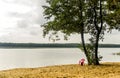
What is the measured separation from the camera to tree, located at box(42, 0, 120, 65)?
4175 cm

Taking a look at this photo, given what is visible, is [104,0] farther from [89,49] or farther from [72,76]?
[72,76]

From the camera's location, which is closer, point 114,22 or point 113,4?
point 113,4

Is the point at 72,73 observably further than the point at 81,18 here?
No

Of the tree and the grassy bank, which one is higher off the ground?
the tree

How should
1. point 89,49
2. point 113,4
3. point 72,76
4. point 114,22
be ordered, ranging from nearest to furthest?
1. point 72,76
2. point 113,4
3. point 114,22
4. point 89,49

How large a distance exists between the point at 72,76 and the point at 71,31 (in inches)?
535

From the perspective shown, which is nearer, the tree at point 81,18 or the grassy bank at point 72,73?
the grassy bank at point 72,73

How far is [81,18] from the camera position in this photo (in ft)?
140

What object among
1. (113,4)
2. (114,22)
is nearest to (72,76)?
(113,4)

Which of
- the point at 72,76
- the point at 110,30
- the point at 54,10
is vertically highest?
the point at 54,10

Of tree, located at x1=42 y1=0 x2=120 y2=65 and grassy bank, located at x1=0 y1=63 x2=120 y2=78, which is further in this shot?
tree, located at x1=42 y1=0 x2=120 y2=65

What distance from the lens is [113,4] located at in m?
37.3

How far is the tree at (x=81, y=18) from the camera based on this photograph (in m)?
41.8

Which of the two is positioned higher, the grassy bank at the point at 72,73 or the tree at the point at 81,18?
the tree at the point at 81,18
